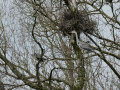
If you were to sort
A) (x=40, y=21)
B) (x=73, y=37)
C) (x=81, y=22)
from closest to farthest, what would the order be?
1. (x=73, y=37)
2. (x=81, y=22)
3. (x=40, y=21)

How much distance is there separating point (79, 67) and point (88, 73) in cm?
255

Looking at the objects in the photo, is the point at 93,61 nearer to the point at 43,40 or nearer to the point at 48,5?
the point at 43,40

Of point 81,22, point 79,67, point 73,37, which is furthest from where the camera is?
point 81,22

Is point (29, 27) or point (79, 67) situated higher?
point (29, 27)

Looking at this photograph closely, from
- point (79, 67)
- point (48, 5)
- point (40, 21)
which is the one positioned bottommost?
point (79, 67)

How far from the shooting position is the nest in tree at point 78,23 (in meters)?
6.60

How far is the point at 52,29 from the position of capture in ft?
25.9

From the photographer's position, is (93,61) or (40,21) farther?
(40,21)

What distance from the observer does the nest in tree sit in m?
6.60

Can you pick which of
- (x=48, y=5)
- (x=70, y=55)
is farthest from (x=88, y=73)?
(x=48, y=5)

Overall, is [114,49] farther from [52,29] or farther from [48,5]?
[48,5]

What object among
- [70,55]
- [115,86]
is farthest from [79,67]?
[115,86]

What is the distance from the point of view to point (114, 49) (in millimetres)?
7754

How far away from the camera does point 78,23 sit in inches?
262
